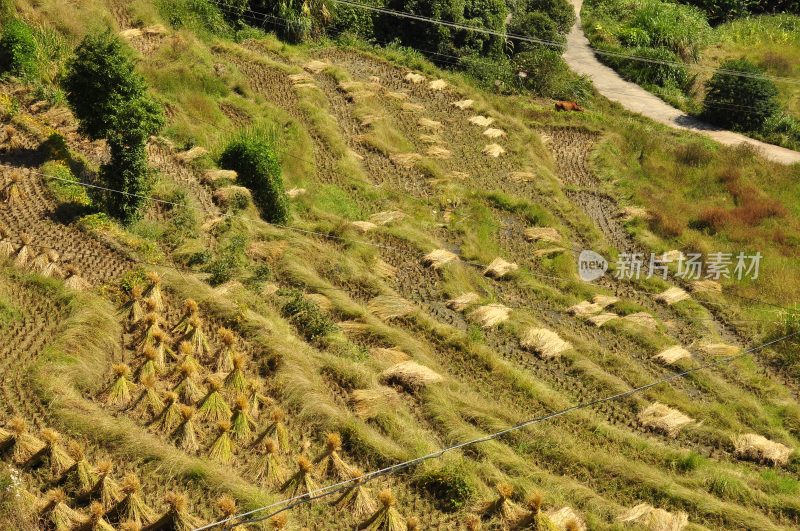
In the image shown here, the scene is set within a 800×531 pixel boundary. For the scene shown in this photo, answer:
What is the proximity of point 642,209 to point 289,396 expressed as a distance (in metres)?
16.1

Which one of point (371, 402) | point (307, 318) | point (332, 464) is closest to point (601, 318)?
point (307, 318)

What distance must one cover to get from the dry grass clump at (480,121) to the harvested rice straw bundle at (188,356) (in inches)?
675

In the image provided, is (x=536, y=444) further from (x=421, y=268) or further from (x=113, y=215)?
(x=113, y=215)

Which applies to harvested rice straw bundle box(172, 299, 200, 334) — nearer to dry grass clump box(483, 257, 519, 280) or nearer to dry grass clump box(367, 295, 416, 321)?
dry grass clump box(367, 295, 416, 321)

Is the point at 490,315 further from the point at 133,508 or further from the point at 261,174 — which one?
the point at 133,508

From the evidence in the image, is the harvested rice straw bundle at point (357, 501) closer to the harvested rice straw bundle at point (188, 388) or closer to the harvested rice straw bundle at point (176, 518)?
the harvested rice straw bundle at point (176, 518)

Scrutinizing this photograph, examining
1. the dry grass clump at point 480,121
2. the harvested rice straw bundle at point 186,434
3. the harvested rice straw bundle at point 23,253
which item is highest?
the harvested rice straw bundle at point 23,253

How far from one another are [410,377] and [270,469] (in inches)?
163

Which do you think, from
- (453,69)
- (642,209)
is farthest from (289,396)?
(453,69)

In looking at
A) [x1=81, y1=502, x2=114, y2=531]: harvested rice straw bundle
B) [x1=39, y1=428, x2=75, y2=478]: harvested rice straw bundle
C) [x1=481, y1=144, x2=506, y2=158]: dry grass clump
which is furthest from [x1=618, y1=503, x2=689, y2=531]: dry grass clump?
[x1=481, y1=144, x2=506, y2=158]: dry grass clump

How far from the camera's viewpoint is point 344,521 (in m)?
12.2

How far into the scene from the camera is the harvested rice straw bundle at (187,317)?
15508mm

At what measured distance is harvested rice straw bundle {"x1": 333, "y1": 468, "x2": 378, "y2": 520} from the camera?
40.5 feet

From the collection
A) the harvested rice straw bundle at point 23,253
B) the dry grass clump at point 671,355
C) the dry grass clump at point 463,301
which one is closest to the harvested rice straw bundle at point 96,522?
the harvested rice straw bundle at point 23,253
